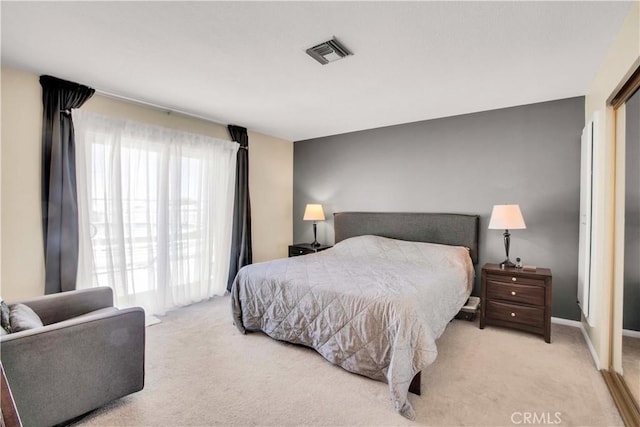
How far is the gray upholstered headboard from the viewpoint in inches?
142

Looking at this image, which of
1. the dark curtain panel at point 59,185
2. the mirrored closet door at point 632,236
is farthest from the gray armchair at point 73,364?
the mirrored closet door at point 632,236

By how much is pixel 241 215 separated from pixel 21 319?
109 inches

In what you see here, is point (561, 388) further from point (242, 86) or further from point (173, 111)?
point (173, 111)

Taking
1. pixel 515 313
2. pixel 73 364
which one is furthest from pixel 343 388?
pixel 515 313

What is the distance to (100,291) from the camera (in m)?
2.45

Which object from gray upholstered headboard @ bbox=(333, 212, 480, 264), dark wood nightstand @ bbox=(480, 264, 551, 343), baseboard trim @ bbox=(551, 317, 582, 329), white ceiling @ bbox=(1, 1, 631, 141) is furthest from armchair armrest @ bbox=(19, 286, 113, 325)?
baseboard trim @ bbox=(551, 317, 582, 329)

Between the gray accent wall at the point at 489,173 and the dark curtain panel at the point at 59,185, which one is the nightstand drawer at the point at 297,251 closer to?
the gray accent wall at the point at 489,173

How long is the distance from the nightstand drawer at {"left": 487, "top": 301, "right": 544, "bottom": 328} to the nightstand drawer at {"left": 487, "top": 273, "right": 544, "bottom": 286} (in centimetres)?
22

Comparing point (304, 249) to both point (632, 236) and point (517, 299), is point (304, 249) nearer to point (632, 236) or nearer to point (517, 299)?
point (517, 299)

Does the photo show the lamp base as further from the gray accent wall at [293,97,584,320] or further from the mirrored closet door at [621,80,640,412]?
the mirrored closet door at [621,80,640,412]

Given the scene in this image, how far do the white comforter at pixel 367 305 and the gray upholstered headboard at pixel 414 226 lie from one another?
0.87 feet

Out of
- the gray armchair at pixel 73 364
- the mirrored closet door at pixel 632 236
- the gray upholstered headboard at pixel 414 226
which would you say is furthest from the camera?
the gray upholstered headboard at pixel 414 226

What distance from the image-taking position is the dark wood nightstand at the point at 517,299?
110 inches

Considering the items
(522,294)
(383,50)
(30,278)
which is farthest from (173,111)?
(522,294)
